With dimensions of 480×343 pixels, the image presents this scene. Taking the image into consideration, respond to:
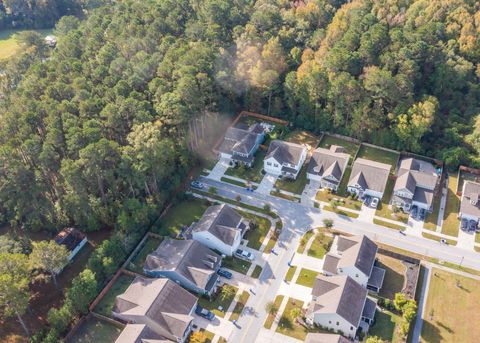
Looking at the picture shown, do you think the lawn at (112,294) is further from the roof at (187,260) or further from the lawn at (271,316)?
the lawn at (271,316)

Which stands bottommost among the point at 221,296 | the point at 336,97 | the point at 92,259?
the point at 221,296

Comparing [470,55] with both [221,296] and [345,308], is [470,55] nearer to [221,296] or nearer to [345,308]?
[345,308]

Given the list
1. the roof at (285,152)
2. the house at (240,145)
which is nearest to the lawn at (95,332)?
the house at (240,145)

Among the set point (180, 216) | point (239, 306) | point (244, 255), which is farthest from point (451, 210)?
point (180, 216)

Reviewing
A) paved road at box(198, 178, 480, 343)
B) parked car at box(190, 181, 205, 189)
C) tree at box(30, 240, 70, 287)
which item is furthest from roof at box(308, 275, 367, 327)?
tree at box(30, 240, 70, 287)

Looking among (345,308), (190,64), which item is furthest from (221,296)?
(190,64)

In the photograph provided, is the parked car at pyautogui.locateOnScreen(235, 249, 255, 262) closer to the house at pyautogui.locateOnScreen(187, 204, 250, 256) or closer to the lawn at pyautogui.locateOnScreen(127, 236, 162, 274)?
the house at pyautogui.locateOnScreen(187, 204, 250, 256)

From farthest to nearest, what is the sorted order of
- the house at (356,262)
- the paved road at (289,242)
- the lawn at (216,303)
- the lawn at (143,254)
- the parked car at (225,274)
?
the lawn at (143,254), the parked car at (225,274), the house at (356,262), the lawn at (216,303), the paved road at (289,242)
